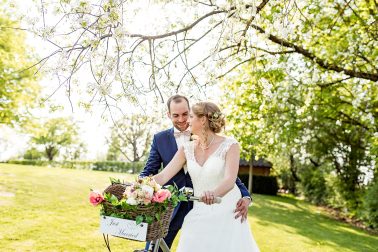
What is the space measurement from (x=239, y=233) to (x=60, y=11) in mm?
2738

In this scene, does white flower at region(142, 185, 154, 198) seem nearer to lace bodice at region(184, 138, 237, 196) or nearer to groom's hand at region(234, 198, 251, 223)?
lace bodice at region(184, 138, 237, 196)

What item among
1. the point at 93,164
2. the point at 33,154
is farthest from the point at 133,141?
the point at 33,154

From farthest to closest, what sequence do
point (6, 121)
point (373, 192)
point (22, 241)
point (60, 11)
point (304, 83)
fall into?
point (6, 121) → point (373, 192) → point (304, 83) → point (22, 241) → point (60, 11)

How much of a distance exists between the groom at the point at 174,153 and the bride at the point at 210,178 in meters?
0.13

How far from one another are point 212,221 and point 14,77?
17.9 m

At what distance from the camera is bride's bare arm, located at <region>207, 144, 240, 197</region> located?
356cm

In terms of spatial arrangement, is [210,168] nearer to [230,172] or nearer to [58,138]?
[230,172]

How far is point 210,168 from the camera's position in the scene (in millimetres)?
3836

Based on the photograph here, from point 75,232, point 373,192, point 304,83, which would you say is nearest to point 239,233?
point 75,232

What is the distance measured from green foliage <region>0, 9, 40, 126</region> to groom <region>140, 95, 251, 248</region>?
51.9 ft

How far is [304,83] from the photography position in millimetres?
10641

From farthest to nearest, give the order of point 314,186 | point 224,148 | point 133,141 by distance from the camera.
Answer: point 133,141
point 314,186
point 224,148

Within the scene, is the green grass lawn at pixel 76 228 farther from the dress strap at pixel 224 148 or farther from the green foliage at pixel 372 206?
the dress strap at pixel 224 148

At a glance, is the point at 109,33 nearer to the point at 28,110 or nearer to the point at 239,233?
the point at 239,233
